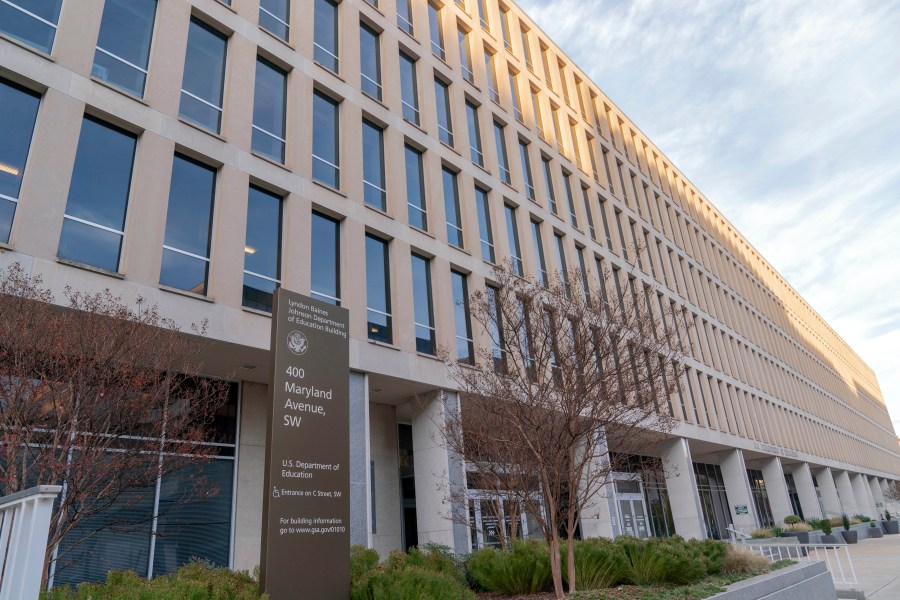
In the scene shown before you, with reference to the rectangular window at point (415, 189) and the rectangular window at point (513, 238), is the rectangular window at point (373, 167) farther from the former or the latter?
the rectangular window at point (513, 238)

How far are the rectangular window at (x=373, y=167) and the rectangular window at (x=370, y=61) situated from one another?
1.23 meters

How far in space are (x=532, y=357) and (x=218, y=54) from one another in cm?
1178

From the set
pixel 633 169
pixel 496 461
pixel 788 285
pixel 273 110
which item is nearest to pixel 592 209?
pixel 633 169

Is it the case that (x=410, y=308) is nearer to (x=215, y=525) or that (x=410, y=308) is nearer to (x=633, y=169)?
(x=215, y=525)

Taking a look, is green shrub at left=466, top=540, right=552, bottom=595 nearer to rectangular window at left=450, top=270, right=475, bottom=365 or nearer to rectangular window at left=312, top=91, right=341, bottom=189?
rectangular window at left=450, top=270, right=475, bottom=365

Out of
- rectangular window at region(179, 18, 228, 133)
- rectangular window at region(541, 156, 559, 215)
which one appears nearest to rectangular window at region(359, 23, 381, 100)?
rectangular window at region(179, 18, 228, 133)

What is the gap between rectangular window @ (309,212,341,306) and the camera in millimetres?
16203

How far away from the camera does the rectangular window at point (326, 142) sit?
57.6 feet

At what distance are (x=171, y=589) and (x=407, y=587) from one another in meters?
2.86

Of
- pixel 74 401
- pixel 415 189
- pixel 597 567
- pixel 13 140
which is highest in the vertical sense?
pixel 415 189

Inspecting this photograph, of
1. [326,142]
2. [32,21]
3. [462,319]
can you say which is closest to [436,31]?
[326,142]

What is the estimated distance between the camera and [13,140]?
38.3ft

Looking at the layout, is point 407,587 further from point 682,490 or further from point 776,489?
point 776,489

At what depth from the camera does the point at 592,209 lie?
30984 mm
